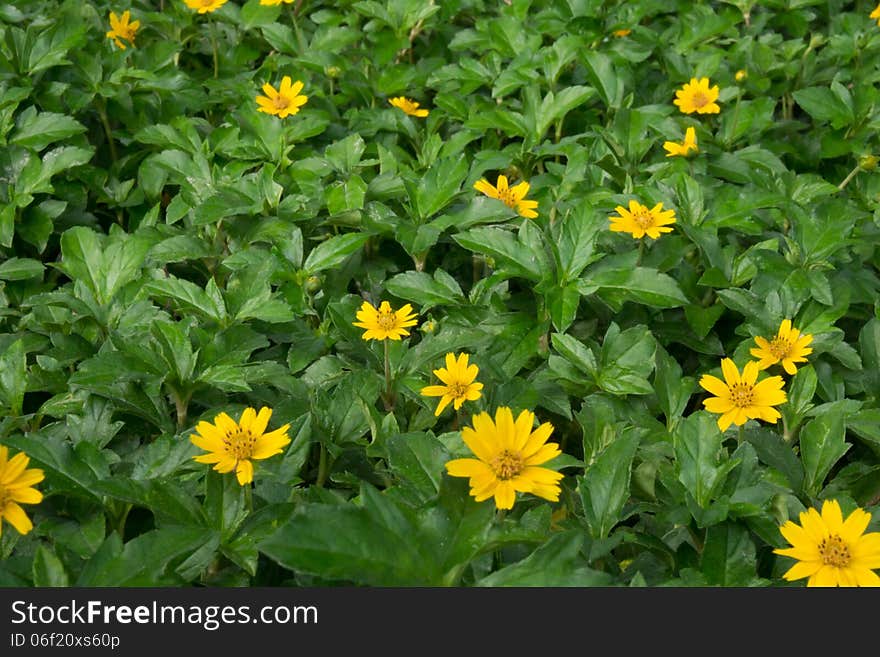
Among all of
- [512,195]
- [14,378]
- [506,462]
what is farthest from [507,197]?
[14,378]

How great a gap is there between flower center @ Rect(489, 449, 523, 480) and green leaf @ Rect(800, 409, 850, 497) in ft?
2.07

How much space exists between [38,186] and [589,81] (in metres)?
1.54

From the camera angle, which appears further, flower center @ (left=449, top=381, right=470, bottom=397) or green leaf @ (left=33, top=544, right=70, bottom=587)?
flower center @ (left=449, top=381, right=470, bottom=397)

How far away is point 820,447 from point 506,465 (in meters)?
0.68

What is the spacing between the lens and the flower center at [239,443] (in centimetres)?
155

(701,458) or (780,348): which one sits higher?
(780,348)

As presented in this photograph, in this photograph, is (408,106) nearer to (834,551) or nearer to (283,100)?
(283,100)

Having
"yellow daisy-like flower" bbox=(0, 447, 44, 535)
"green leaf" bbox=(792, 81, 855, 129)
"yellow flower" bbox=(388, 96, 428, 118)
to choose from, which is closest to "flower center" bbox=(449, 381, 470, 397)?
"yellow daisy-like flower" bbox=(0, 447, 44, 535)

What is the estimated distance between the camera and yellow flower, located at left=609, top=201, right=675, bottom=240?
2.15 m

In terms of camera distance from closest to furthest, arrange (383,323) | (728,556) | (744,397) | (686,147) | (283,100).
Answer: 1. (728,556)
2. (744,397)
3. (383,323)
4. (686,147)
5. (283,100)

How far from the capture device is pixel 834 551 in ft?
4.53

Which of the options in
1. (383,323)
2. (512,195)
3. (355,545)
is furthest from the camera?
(512,195)

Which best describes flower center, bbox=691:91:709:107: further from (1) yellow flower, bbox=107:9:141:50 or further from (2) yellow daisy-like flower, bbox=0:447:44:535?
(2) yellow daisy-like flower, bbox=0:447:44:535

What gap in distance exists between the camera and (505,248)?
2.10m
